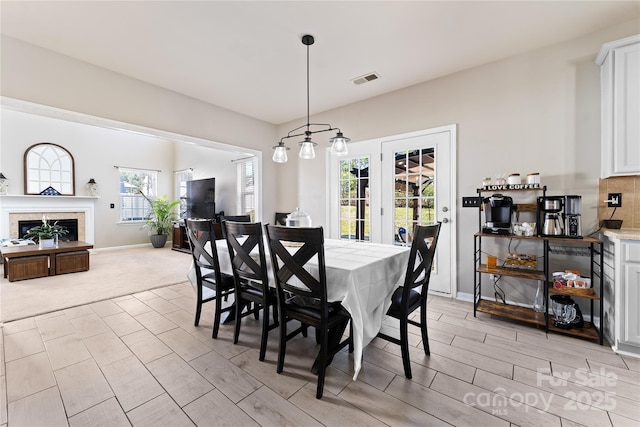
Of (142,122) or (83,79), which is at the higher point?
(83,79)

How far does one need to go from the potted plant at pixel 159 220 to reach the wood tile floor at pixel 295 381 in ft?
16.3

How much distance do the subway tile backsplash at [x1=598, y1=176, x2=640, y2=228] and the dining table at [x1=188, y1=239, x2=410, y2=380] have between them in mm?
1903

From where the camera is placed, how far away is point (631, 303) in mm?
2010

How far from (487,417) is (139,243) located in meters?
8.39

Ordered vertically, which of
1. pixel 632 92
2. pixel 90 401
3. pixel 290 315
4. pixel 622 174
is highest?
pixel 632 92

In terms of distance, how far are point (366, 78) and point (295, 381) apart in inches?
128

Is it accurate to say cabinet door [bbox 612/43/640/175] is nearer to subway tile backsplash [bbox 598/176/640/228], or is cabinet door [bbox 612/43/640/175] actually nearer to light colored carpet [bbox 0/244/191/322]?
subway tile backsplash [bbox 598/176/640/228]

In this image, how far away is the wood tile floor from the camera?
58.5 inches

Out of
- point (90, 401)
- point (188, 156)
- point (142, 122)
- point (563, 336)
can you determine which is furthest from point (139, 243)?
point (563, 336)

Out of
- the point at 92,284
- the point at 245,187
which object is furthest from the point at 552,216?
the point at 92,284

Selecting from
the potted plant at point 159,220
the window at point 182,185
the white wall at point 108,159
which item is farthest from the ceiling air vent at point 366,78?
the potted plant at point 159,220

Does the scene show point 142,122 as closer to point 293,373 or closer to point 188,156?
point 293,373

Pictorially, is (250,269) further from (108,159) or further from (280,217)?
(108,159)

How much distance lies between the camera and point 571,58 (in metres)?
2.60
